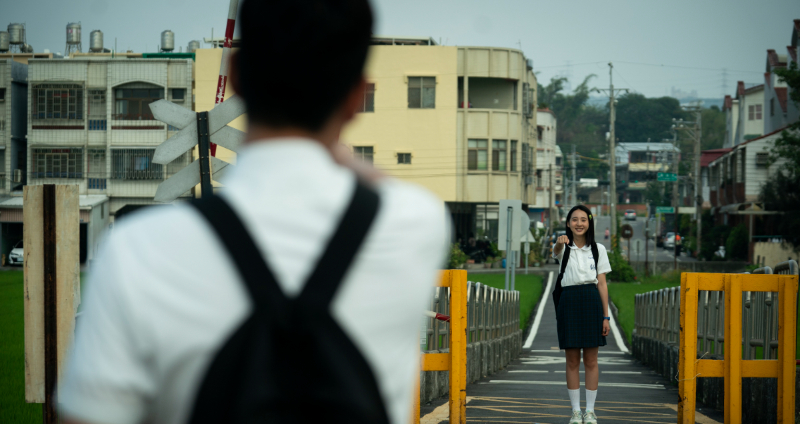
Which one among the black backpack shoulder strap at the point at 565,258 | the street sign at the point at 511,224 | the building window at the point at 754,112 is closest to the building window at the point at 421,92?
the street sign at the point at 511,224

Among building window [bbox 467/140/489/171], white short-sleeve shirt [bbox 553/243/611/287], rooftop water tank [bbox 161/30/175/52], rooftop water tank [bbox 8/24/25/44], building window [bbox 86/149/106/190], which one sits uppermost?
rooftop water tank [bbox 8/24/25/44]

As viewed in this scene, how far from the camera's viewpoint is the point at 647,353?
1533 cm

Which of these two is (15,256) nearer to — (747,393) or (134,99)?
(134,99)

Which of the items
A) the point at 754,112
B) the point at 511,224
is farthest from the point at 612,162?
the point at 511,224

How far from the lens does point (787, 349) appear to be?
247 inches

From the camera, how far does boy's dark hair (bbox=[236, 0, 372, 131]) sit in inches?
52.4

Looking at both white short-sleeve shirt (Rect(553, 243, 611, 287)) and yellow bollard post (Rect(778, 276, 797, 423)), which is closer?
yellow bollard post (Rect(778, 276, 797, 423))

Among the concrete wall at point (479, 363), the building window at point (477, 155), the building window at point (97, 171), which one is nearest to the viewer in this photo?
the concrete wall at point (479, 363)

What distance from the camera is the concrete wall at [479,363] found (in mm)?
8727

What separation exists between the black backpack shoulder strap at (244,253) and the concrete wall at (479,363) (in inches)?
271

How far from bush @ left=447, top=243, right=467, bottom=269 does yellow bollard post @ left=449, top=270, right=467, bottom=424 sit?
1348 inches

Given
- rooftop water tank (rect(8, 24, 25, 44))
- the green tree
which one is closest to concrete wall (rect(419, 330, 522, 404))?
the green tree

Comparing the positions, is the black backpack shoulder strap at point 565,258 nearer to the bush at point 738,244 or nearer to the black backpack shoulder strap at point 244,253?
the black backpack shoulder strap at point 244,253

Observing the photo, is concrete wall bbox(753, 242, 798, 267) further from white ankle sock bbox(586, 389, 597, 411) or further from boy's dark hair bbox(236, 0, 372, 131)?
boy's dark hair bbox(236, 0, 372, 131)
